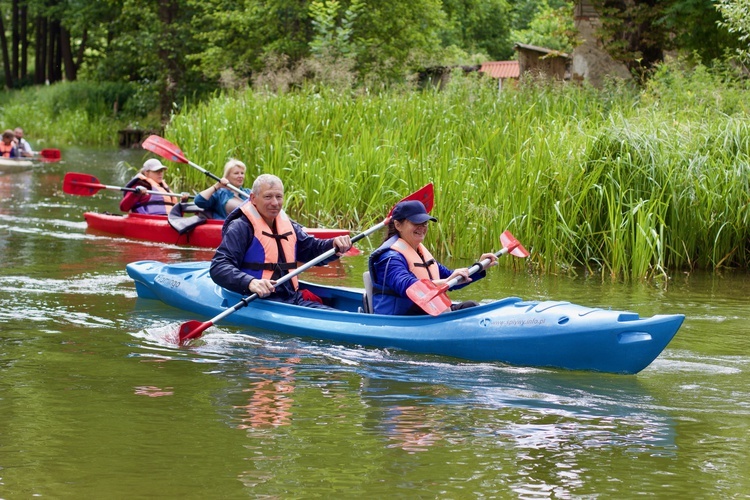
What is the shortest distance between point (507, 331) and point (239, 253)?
6.53 ft

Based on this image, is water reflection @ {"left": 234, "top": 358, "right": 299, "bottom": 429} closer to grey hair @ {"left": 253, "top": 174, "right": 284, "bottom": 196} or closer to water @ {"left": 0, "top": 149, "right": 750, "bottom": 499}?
water @ {"left": 0, "top": 149, "right": 750, "bottom": 499}

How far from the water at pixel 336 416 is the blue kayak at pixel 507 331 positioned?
9 centimetres

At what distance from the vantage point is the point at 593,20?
18.4m

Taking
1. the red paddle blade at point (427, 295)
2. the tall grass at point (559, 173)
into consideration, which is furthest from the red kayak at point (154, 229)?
the red paddle blade at point (427, 295)

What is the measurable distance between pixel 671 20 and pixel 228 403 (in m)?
11.9

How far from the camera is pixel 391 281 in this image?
20.9 ft

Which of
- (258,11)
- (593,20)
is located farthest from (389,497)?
(258,11)

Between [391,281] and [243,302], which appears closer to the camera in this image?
[391,281]

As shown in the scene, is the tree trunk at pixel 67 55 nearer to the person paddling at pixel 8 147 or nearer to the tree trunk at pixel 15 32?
the tree trunk at pixel 15 32

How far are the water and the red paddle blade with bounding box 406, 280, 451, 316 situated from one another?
306 mm

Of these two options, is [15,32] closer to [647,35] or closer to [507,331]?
[647,35]

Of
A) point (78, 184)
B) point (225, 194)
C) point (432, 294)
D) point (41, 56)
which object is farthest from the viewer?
point (41, 56)

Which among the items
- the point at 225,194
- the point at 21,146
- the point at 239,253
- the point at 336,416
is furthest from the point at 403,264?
the point at 21,146

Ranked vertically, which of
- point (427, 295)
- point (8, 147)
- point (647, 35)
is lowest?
point (427, 295)
